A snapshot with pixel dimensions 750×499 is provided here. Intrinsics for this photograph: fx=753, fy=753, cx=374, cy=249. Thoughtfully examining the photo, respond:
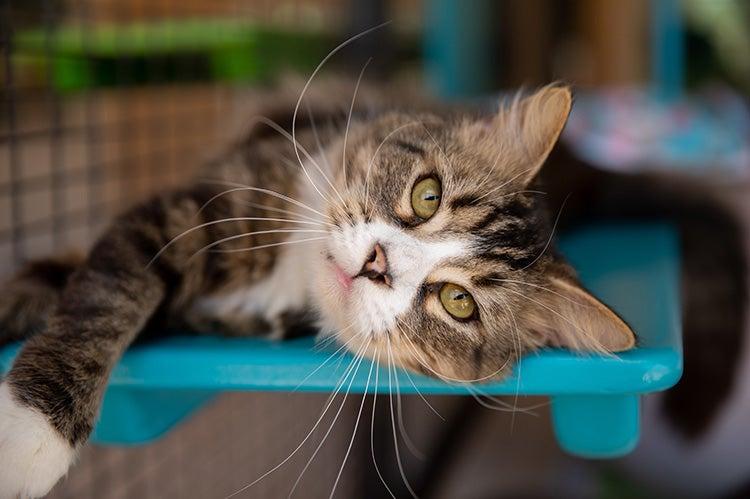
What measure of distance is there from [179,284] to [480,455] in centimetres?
106

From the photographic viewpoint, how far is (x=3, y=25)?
134 centimetres

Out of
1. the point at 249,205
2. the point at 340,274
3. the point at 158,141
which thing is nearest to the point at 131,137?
the point at 158,141

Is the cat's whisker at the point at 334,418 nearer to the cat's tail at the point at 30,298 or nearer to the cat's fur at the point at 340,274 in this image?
the cat's fur at the point at 340,274

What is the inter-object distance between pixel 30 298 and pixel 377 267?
1.93 ft

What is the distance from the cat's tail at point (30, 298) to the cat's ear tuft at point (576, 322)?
0.73 meters

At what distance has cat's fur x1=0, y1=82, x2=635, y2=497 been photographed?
993 mm

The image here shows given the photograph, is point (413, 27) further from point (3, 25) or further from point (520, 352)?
point (520, 352)

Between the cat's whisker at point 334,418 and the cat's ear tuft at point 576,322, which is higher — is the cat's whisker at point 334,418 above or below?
below

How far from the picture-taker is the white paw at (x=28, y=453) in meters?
0.91

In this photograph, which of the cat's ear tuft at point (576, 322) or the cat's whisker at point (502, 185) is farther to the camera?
the cat's whisker at point (502, 185)

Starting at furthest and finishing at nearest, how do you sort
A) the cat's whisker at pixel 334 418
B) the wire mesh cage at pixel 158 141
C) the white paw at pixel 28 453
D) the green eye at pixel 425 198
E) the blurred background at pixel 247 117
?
the blurred background at pixel 247 117
the wire mesh cage at pixel 158 141
the green eye at pixel 425 198
the cat's whisker at pixel 334 418
the white paw at pixel 28 453

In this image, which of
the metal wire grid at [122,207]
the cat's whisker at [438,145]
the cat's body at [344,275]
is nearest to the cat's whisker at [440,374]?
the cat's body at [344,275]

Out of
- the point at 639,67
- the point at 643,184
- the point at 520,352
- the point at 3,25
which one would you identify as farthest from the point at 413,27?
the point at 520,352

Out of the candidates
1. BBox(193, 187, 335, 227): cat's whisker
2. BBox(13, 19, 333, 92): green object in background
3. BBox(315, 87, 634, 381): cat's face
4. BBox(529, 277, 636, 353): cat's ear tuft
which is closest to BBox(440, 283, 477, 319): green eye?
BBox(315, 87, 634, 381): cat's face
